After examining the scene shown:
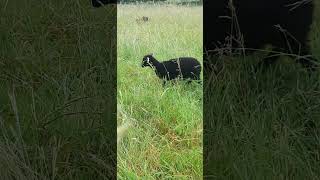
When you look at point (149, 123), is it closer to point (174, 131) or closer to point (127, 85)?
point (174, 131)

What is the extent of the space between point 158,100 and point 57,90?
15.0 inches

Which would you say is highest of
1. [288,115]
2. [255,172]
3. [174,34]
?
[174,34]

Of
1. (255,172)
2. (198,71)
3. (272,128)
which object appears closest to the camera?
(255,172)

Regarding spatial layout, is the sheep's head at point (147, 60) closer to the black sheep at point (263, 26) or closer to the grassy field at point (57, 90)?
the grassy field at point (57, 90)

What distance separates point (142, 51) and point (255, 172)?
927 millimetres

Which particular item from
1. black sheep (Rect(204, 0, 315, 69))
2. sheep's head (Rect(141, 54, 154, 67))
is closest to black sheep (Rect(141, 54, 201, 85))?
sheep's head (Rect(141, 54, 154, 67))

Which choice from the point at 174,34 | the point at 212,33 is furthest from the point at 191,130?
the point at 174,34

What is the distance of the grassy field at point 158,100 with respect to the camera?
5.42 ft

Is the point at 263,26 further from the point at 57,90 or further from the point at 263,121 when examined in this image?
the point at 57,90

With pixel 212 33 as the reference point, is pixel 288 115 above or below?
below

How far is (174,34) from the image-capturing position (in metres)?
2.28

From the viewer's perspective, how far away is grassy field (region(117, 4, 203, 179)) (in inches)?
65.0

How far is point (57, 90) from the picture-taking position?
1.78 metres

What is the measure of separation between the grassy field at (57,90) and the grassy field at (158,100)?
0.35 feet
